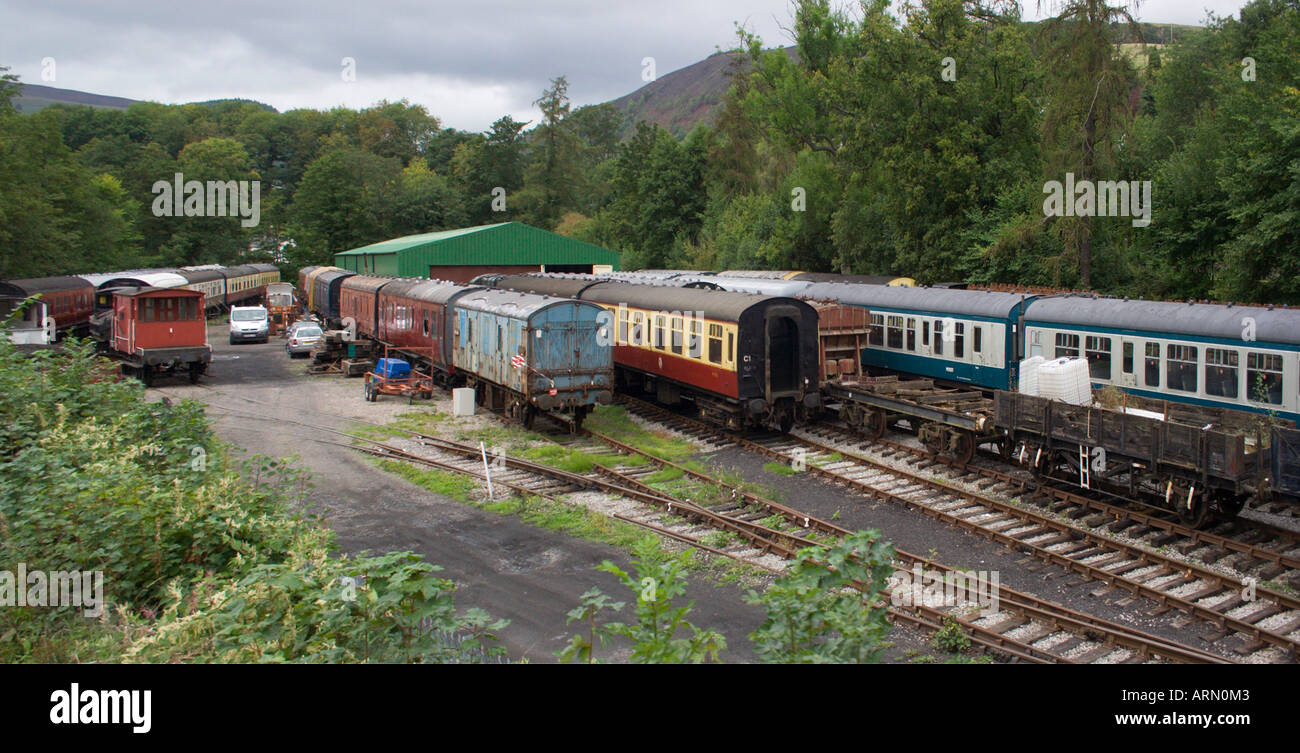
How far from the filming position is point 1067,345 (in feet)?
61.1

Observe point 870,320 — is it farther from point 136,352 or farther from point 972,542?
point 136,352

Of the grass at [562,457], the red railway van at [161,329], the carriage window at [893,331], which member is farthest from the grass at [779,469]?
the red railway van at [161,329]

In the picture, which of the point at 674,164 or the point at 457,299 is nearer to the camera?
the point at 457,299

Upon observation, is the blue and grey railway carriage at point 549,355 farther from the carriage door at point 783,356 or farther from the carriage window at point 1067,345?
the carriage window at point 1067,345

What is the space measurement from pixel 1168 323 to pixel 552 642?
13.8 meters

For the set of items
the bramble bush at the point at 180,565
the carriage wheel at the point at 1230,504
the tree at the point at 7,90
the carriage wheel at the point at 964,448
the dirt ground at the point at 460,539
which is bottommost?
the dirt ground at the point at 460,539

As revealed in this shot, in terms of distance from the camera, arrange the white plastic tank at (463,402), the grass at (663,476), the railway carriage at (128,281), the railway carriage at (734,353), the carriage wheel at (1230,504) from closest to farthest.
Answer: the carriage wheel at (1230,504)
the grass at (663,476)
the railway carriage at (734,353)
the white plastic tank at (463,402)
the railway carriage at (128,281)

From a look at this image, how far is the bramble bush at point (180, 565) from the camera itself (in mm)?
5715

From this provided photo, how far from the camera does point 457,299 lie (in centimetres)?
2612

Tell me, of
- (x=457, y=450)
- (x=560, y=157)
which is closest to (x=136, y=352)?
(x=457, y=450)

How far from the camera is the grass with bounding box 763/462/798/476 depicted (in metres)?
17.5

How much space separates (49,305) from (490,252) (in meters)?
21.2

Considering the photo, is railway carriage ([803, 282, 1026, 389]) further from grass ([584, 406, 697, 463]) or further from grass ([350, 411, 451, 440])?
grass ([350, 411, 451, 440])

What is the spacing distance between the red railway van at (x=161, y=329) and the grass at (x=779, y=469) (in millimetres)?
20728
